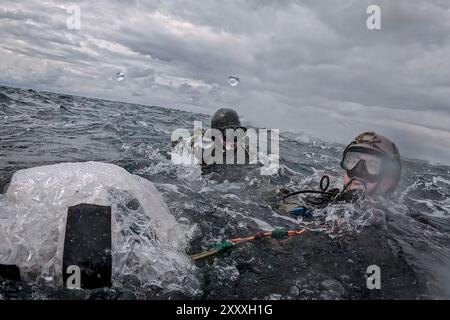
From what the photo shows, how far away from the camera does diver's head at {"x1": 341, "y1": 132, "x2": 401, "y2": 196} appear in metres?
5.93

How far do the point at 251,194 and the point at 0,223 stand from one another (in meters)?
4.77

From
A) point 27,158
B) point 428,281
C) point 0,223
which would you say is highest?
point 27,158

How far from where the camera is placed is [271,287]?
3.36 meters

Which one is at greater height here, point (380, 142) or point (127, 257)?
point (380, 142)

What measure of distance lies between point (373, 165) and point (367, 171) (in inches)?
7.2

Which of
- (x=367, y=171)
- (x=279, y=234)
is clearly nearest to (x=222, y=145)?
(x=367, y=171)

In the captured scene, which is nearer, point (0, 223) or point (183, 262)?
point (0, 223)

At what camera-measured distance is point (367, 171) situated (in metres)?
5.96

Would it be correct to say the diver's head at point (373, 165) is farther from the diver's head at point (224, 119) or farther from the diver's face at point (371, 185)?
the diver's head at point (224, 119)

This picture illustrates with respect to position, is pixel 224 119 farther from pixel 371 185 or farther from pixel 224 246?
pixel 224 246

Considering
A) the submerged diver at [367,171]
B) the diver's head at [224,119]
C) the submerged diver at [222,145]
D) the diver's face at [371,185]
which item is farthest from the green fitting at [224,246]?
the diver's head at [224,119]
